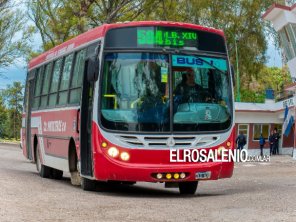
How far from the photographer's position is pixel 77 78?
15.2 metres

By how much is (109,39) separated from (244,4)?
38281 millimetres

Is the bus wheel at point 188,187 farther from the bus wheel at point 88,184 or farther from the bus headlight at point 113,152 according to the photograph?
the bus headlight at point 113,152

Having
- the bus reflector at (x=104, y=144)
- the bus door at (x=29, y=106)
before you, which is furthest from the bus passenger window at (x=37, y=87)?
the bus reflector at (x=104, y=144)

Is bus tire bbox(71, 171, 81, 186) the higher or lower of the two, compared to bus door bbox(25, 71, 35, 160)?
lower

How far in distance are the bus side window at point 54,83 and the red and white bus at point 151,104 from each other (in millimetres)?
2580

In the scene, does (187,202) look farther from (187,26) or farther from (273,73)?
(273,73)

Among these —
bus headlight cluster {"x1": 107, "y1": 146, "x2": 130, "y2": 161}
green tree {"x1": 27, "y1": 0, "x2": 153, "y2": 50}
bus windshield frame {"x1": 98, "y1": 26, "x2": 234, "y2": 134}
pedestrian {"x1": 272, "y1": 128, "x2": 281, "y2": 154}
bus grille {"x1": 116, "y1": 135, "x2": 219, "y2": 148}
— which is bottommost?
pedestrian {"x1": 272, "y1": 128, "x2": 281, "y2": 154}

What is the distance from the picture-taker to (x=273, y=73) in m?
86.4

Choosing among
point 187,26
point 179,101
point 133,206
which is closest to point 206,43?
point 187,26

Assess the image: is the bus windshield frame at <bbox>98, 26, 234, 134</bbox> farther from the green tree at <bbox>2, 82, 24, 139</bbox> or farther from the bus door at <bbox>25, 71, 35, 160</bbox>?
the green tree at <bbox>2, 82, 24, 139</bbox>

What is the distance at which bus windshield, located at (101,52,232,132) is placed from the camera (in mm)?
13281

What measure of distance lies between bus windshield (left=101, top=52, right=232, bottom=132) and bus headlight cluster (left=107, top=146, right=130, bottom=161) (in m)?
0.39

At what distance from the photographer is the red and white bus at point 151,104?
13.2 m

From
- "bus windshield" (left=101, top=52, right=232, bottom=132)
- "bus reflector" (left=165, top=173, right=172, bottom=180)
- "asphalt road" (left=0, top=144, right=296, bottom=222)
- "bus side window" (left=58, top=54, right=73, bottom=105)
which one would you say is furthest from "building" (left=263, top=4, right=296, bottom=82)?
"bus reflector" (left=165, top=173, right=172, bottom=180)
